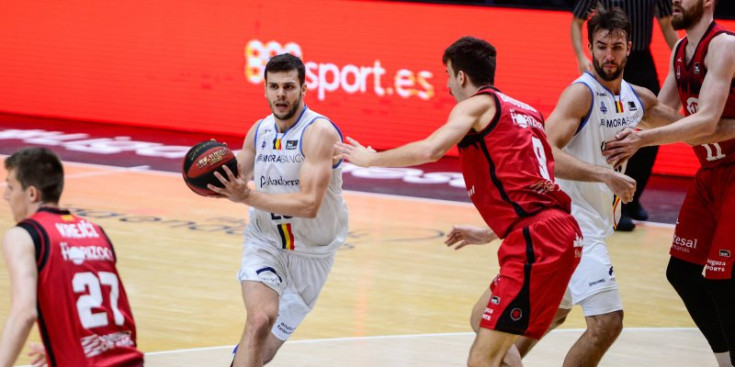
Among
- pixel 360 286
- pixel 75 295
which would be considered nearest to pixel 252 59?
pixel 360 286

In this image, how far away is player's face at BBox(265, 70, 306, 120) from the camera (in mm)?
6410

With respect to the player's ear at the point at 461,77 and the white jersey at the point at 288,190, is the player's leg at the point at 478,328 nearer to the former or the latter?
the white jersey at the point at 288,190

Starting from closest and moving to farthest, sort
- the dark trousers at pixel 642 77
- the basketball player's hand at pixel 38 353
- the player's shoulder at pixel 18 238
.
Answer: the player's shoulder at pixel 18 238 < the basketball player's hand at pixel 38 353 < the dark trousers at pixel 642 77

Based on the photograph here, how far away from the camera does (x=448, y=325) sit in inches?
329

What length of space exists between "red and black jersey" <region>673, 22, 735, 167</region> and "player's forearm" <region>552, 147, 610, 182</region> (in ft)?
3.46

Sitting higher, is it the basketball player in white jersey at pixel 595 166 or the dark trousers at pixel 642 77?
the basketball player in white jersey at pixel 595 166

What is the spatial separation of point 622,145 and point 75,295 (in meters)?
2.93

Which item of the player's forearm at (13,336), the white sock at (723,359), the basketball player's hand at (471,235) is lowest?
the white sock at (723,359)

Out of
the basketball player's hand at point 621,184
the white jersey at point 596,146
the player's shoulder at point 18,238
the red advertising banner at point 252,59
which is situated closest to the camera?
the player's shoulder at point 18,238

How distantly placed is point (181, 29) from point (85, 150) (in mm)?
2231

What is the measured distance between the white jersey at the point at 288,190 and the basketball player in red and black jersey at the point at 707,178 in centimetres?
178

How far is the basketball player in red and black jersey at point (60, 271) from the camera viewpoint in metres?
4.61

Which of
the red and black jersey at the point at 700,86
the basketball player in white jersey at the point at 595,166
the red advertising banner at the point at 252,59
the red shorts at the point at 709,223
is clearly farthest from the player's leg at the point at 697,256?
the red advertising banner at the point at 252,59

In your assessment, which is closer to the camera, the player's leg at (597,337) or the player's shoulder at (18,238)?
the player's shoulder at (18,238)
